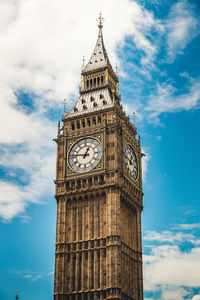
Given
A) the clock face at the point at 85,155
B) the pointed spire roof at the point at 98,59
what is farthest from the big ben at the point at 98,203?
the pointed spire roof at the point at 98,59

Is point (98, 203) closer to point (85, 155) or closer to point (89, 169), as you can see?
point (89, 169)

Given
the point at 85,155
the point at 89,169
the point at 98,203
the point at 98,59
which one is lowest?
the point at 98,203

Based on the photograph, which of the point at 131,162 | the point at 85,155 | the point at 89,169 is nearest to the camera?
the point at 89,169

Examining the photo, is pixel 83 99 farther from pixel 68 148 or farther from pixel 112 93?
pixel 68 148

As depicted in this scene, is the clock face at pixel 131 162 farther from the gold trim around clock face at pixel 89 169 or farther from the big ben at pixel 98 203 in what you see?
the gold trim around clock face at pixel 89 169

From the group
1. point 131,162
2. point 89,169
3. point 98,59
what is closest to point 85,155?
point 89,169

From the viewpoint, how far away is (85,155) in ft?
295

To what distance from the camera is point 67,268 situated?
83.9 metres

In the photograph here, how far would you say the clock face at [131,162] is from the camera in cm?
9162

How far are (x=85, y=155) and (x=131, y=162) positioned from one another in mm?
8019

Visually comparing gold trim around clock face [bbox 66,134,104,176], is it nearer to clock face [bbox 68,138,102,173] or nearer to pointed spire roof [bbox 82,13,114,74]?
clock face [bbox 68,138,102,173]

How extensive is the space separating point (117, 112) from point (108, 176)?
12.0 m

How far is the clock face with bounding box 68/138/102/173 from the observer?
8919cm

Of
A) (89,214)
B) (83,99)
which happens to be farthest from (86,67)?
(89,214)
